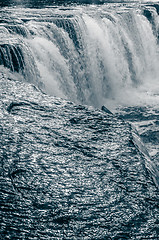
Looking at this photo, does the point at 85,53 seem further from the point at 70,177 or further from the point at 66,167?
the point at 70,177

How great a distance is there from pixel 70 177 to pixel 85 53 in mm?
7440

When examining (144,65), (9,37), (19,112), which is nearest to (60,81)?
(9,37)

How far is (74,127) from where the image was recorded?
3545 mm

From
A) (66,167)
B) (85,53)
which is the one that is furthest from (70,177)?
(85,53)

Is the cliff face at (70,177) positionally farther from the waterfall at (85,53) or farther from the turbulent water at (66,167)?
the waterfall at (85,53)

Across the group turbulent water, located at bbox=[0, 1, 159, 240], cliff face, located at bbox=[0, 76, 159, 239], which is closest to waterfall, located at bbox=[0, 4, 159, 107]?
turbulent water, located at bbox=[0, 1, 159, 240]

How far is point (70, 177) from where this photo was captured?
2.76 metres

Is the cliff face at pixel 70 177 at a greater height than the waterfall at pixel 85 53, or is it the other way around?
the cliff face at pixel 70 177

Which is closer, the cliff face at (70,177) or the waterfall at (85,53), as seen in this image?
the cliff face at (70,177)

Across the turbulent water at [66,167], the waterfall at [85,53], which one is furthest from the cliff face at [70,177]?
the waterfall at [85,53]

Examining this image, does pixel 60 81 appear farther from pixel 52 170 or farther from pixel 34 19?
pixel 52 170

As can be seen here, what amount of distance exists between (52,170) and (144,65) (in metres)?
11.9

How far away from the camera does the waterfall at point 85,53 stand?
7.34 m

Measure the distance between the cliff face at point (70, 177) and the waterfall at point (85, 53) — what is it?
328cm
